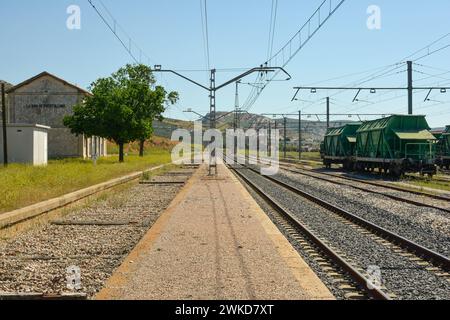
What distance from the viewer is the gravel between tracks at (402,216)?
12227mm

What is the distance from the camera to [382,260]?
9.81 m

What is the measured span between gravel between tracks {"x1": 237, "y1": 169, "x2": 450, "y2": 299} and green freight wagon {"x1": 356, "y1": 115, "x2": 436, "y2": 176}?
18166mm

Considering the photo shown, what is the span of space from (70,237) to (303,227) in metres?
5.03

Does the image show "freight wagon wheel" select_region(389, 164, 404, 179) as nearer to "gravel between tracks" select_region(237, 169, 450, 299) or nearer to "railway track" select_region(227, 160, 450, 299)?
"gravel between tracks" select_region(237, 169, 450, 299)

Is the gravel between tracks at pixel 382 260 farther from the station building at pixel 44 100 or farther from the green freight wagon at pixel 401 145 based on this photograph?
the station building at pixel 44 100

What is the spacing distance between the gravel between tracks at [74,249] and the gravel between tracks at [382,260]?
151 inches

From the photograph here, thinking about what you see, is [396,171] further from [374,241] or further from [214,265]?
[214,265]

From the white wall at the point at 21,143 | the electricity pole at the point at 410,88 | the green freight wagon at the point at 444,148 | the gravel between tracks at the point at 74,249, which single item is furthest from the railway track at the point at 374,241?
the white wall at the point at 21,143

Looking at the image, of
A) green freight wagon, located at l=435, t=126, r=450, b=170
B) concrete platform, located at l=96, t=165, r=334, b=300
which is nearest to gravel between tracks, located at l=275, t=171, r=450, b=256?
concrete platform, located at l=96, t=165, r=334, b=300

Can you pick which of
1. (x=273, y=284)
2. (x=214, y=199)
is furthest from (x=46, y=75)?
(x=273, y=284)

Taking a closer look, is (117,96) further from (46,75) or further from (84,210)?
(84,210)

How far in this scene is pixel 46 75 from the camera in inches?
2638

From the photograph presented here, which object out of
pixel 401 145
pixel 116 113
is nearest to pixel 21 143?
pixel 116 113

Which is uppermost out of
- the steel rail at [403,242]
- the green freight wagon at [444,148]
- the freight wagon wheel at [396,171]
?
the green freight wagon at [444,148]
